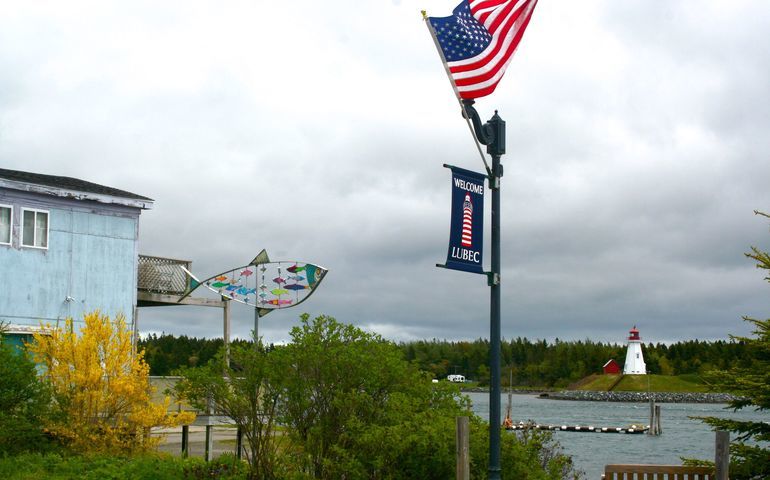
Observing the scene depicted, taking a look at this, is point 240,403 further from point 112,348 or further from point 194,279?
point 194,279

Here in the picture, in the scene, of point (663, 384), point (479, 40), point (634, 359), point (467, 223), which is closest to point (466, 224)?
point (467, 223)

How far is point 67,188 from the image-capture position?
29328mm

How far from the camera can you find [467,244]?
42.2 feet

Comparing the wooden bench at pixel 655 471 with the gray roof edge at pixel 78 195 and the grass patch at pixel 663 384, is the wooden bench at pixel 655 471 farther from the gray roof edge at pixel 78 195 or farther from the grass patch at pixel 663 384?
the grass patch at pixel 663 384

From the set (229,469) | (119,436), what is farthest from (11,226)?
(229,469)

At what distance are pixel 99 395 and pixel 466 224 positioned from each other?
1258 centimetres

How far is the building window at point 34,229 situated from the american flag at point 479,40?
18684mm

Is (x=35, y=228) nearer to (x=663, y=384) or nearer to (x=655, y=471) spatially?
(x=655, y=471)

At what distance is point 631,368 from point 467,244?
155 metres

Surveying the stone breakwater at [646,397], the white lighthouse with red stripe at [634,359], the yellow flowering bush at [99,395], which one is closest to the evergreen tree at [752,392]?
the yellow flowering bush at [99,395]

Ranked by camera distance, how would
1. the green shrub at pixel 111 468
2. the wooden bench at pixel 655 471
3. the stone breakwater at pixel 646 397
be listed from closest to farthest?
the wooden bench at pixel 655 471 → the green shrub at pixel 111 468 → the stone breakwater at pixel 646 397

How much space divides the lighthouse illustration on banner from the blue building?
18.8 meters

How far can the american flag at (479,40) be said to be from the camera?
44.8 feet

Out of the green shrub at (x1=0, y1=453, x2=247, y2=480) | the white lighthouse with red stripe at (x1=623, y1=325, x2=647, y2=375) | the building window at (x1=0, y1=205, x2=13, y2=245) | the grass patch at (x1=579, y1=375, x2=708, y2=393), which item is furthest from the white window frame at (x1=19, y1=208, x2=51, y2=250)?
the grass patch at (x1=579, y1=375, x2=708, y2=393)
